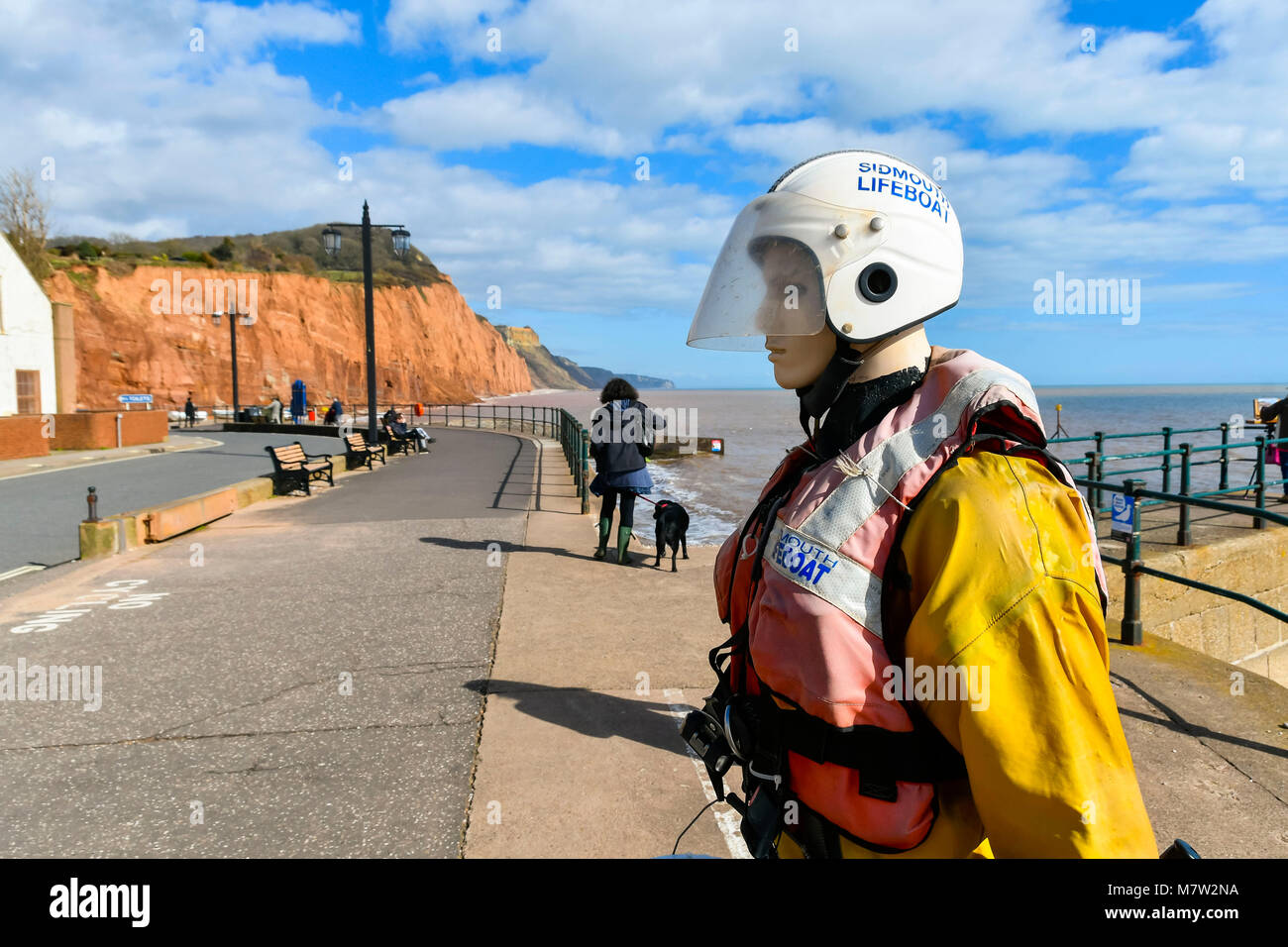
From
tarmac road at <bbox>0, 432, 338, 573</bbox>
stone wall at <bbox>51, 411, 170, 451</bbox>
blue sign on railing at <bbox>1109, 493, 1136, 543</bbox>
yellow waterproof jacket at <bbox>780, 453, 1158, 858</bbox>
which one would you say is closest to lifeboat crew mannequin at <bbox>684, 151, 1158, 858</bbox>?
yellow waterproof jacket at <bbox>780, 453, 1158, 858</bbox>

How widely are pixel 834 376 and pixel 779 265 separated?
0.90ft

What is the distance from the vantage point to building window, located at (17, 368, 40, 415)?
25.0m

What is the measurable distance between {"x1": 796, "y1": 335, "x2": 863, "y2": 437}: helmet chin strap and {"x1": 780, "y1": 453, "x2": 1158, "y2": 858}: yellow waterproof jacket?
0.43 m

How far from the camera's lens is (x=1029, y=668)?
102cm

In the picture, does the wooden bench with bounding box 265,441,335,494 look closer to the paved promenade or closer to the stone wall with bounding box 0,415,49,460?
Result: the paved promenade

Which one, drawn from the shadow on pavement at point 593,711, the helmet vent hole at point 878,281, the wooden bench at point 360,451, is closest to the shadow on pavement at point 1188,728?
the shadow on pavement at point 593,711

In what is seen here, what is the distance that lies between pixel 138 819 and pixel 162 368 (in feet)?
196

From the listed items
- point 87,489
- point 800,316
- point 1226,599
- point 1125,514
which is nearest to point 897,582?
point 800,316

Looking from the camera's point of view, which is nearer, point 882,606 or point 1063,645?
point 1063,645

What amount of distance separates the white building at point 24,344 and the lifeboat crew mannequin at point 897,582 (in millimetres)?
30364
